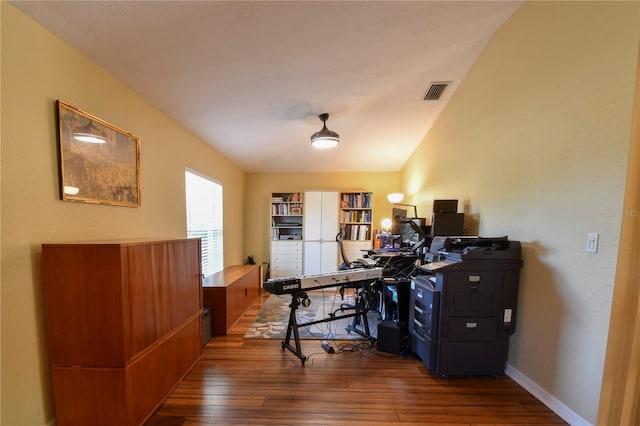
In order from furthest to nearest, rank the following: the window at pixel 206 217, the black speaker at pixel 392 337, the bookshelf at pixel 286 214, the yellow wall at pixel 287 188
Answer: the yellow wall at pixel 287 188 < the bookshelf at pixel 286 214 < the window at pixel 206 217 < the black speaker at pixel 392 337

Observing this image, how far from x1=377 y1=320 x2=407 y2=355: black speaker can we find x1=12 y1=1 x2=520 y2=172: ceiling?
2.60 meters

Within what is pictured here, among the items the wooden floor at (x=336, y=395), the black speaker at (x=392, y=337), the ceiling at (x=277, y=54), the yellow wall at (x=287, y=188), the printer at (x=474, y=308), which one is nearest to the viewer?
the ceiling at (x=277, y=54)

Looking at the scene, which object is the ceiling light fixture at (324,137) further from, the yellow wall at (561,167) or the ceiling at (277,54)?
the yellow wall at (561,167)

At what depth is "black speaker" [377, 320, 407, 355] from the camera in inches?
91.4

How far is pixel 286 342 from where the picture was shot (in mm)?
2352

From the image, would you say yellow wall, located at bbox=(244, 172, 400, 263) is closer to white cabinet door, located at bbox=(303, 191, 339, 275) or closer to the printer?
white cabinet door, located at bbox=(303, 191, 339, 275)

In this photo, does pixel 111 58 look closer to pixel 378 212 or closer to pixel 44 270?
pixel 44 270

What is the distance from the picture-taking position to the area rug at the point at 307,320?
2.70 meters

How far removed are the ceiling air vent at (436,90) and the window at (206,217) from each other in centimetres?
320

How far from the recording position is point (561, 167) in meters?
1.64

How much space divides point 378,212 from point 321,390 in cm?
374

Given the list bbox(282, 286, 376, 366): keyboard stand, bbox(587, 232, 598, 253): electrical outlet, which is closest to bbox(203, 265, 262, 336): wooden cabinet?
bbox(282, 286, 376, 366): keyboard stand

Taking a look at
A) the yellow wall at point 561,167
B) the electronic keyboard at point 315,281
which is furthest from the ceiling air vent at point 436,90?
the electronic keyboard at point 315,281

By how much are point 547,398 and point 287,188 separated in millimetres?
4572
